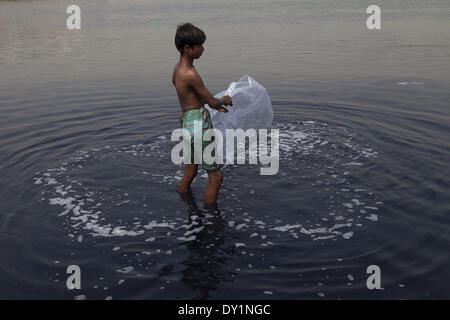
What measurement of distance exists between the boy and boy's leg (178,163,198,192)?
0.05 meters

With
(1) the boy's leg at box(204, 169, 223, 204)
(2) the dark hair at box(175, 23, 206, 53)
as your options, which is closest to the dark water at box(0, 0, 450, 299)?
(1) the boy's leg at box(204, 169, 223, 204)

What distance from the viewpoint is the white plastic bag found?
7.93 metres

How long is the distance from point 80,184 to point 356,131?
20.5 feet

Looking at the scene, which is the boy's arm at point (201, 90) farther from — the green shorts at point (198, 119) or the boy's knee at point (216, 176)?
the boy's knee at point (216, 176)

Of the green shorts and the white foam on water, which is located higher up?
the green shorts

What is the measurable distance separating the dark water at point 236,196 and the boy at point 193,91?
1.80ft

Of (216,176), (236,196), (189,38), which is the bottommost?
(236,196)

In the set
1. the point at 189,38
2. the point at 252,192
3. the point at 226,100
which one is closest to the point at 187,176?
the point at 252,192

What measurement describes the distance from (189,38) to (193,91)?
759mm

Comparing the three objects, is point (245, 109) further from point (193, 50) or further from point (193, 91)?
point (193, 50)

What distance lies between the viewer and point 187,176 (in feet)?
22.8

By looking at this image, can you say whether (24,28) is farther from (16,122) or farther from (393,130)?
(393,130)

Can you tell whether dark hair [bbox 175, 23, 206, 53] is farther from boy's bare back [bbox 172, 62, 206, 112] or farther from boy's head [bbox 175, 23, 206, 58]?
boy's bare back [bbox 172, 62, 206, 112]

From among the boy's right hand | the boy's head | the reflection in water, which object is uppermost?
the boy's head
